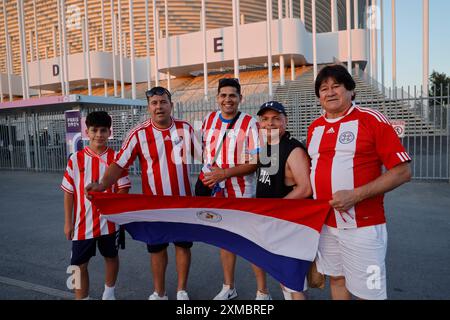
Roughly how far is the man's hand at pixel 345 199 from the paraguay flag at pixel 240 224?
15 centimetres

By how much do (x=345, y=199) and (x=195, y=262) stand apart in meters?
2.81

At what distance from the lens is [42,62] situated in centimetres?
3706

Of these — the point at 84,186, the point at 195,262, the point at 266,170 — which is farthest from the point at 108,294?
the point at 266,170

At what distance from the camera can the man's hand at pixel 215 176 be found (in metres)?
3.12

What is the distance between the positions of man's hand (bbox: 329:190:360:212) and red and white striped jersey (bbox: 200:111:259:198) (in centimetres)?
113

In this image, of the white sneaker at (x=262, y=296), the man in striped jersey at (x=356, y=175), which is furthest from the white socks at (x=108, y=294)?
the man in striped jersey at (x=356, y=175)

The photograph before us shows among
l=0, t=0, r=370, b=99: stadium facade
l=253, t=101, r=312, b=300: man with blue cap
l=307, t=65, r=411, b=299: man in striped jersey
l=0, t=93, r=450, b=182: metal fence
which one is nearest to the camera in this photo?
l=307, t=65, r=411, b=299: man in striped jersey

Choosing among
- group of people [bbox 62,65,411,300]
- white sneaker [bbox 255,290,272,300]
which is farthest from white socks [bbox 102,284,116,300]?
white sneaker [bbox 255,290,272,300]

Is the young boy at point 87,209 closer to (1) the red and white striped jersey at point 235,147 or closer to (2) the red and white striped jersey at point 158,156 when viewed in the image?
(2) the red and white striped jersey at point 158,156

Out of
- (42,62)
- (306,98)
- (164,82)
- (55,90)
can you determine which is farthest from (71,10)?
(306,98)

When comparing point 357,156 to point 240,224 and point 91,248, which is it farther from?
point 91,248

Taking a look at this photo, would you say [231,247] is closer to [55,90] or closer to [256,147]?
[256,147]

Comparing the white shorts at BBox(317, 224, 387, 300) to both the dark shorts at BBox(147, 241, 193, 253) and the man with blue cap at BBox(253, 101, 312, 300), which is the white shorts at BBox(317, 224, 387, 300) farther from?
the dark shorts at BBox(147, 241, 193, 253)

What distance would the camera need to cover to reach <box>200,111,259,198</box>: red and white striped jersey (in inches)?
127
